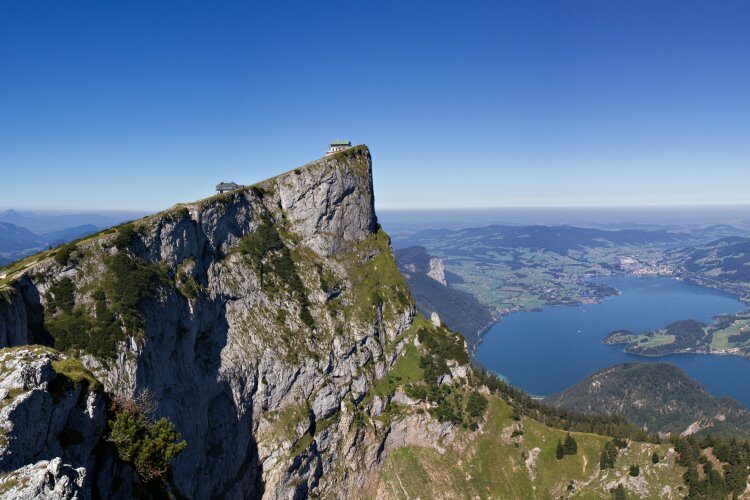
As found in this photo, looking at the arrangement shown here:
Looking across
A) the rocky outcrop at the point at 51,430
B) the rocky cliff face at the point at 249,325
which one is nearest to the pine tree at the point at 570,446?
the rocky cliff face at the point at 249,325

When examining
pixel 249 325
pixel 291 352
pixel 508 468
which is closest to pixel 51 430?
pixel 249 325

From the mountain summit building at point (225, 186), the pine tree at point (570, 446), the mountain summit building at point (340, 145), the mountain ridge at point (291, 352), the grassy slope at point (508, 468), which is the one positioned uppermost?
the mountain summit building at point (340, 145)

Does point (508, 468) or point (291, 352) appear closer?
point (291, 352)

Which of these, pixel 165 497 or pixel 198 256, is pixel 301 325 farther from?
pixel 165 497

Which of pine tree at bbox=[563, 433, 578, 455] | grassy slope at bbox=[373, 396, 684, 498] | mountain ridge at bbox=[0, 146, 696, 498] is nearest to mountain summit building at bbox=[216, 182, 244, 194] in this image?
mountain ridge at bbox=[0, 146, 696, 498]

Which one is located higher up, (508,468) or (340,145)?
(340,145)

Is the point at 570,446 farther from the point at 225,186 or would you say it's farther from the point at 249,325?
the point at 225,186

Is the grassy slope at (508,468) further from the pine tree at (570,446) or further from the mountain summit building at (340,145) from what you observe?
the mountain summit building at (340,145)
